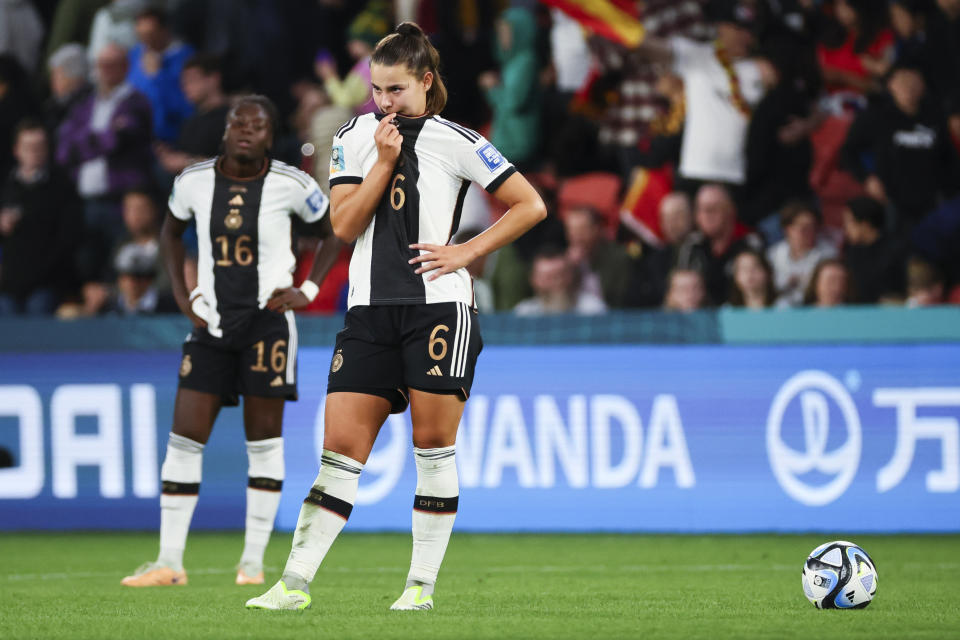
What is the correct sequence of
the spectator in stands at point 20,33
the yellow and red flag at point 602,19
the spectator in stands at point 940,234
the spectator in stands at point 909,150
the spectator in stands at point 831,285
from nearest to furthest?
the spectator in stands at point 831,285 < the spectator in stands at point 940,234 < the spectator in stands at point 909,150 < the yellow and red flag at point 602,19 < the spectator in stands at point 20,33

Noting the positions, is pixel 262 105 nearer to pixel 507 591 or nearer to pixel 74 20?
pixel 507 591

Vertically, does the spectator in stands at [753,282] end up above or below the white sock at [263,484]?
above

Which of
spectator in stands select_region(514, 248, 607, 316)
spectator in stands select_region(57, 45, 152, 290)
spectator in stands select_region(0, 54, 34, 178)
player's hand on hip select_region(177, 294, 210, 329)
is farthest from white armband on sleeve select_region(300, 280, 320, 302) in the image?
spectator in stands select_region(0, 54, 34, 178)

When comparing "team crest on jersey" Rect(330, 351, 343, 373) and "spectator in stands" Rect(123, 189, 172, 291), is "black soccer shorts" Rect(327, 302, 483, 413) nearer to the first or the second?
"team crest on jersey" Rect(330, 351, 343, 373)

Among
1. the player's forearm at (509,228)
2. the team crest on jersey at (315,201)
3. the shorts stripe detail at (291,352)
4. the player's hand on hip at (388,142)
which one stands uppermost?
the player's hand on hip at (388,142)

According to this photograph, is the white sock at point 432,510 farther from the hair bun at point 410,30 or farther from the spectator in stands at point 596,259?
the spectator in stands at point 596,259

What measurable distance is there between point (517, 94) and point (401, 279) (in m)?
7.69

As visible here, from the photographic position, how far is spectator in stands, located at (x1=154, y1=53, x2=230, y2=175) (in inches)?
511

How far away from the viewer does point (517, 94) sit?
12.9 meters

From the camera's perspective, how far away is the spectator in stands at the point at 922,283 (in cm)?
1061

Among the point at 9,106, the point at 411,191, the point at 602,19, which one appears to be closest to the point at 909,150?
the point at 602,19

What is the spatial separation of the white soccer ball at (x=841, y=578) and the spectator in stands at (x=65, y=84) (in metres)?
10.3

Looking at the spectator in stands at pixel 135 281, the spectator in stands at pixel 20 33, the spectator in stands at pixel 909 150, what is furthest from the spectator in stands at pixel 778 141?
the spectator in stands at pixel 20 33

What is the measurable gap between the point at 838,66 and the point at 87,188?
6681mm
